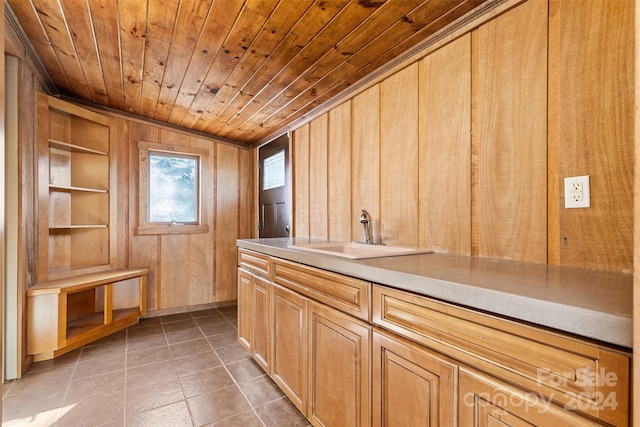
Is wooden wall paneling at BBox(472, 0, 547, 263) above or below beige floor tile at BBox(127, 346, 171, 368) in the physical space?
above

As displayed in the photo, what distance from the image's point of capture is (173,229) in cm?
352

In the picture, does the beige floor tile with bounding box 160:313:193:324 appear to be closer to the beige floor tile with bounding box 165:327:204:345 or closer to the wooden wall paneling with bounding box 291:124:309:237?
the beige floor tile with bounding box 165:327:204:345

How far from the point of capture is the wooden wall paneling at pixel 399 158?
176cm

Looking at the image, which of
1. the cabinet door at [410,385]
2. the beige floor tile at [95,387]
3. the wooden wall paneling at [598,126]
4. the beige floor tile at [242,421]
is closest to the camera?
the cabinet door at [410,385]

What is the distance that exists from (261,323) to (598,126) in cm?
206

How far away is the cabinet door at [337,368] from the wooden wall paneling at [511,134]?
2.47 ft

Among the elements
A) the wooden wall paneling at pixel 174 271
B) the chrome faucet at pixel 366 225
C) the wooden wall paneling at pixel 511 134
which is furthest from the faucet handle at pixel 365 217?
the wooden wall paneling at pixel 174 271

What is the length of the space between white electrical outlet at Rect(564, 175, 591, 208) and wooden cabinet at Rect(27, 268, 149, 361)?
3.30 meters

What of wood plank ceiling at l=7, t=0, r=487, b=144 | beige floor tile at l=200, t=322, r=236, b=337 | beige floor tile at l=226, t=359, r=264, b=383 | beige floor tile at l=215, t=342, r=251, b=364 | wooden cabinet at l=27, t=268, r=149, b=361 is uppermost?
wood plank ceiling at l=7, t=0, r=487, b=144

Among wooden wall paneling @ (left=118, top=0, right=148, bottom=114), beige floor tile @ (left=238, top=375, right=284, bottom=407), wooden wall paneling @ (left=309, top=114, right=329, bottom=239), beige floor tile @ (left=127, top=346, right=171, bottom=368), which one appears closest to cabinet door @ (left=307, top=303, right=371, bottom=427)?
beige floor tile @ (left=238, top=375, right=284, bottom=407)

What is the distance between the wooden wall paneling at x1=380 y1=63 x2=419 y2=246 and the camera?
176cm

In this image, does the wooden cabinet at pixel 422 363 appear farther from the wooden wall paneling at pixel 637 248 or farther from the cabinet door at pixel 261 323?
the cabinet door at pixel 261 323

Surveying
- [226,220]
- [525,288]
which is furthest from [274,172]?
[525,288]

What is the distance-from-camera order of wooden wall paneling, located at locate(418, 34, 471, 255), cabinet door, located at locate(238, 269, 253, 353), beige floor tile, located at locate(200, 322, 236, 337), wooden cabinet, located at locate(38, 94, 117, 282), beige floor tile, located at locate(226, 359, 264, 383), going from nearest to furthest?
wooden wall paneling, located at locate(418, 34, 471, 255), beige floor tile, located at locate(226, 359, 264, 383), cabinet door, located at locate(238, 269, 253, 353), wooden cabinet, located at locate(38, 94, 117, 282), beige floor tile, located at locate(200, 322, 236, 337)
